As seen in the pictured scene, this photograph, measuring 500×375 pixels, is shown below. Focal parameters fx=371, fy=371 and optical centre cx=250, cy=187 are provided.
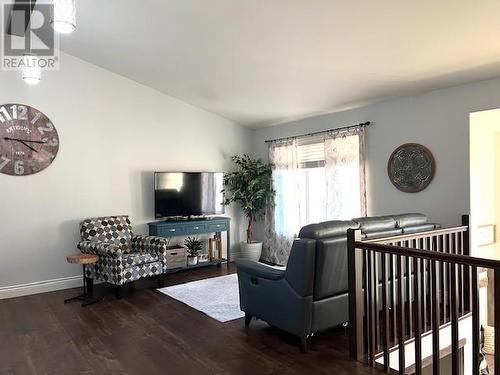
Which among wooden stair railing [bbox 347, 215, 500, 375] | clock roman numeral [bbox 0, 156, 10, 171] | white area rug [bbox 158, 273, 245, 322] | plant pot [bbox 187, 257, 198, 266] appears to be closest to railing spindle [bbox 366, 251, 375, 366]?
wooden stair railing [bbox 347, 215, 500, 375]

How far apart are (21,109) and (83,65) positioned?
1.06 metres

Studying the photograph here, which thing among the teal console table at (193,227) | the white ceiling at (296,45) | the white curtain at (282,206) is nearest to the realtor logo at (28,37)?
the white ceiling at (296,45)

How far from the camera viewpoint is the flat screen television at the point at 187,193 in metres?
5.81

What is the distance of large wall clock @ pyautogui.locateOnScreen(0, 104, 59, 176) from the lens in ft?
15.6

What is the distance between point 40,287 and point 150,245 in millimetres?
1534

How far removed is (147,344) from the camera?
10.7ft

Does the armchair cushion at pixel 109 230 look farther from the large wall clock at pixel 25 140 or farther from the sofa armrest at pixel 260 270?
the sofa armrest at pixel 260 270

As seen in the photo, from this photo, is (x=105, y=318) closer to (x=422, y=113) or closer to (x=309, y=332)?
(x=309, y=332)

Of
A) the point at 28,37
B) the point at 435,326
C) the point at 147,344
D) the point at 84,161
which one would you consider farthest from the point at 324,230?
the point at 28,37

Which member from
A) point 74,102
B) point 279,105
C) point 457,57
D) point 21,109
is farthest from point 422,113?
point 21,109

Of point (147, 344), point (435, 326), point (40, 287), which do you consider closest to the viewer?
point (435, 326)

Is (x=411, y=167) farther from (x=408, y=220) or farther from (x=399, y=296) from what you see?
(x=399, y=296)

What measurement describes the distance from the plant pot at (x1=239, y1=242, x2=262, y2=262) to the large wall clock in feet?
11.0

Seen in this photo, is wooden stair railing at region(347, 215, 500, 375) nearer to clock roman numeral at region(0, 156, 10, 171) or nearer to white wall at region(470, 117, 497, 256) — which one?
white wall at region(470, 117, 497, 256)
